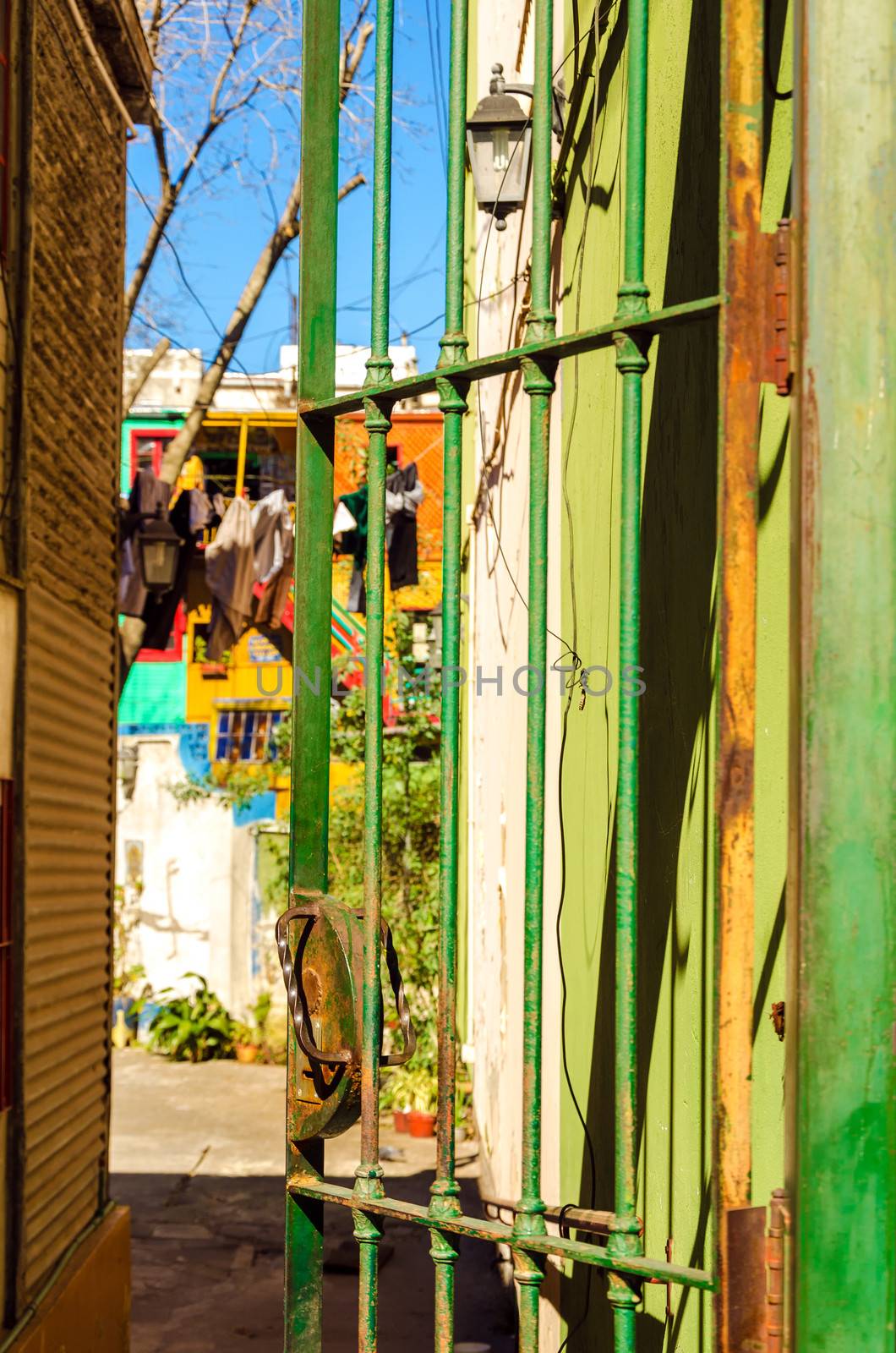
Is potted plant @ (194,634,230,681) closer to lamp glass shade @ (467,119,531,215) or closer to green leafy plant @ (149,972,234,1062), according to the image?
green leafy plant @ (149,972,234,1062)

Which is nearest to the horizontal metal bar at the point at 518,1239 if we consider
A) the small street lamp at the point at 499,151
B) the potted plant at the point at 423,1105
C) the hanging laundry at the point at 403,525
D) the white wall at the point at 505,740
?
the white wall at the point at 505,740

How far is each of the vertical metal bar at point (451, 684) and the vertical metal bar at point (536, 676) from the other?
0.11m

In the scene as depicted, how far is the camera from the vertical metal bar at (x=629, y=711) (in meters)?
1.69

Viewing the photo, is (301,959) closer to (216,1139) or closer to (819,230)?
(819,230)

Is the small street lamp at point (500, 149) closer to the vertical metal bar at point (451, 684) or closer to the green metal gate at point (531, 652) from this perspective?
the green metal gate at point (531, 652)

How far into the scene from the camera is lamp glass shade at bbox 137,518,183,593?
10.3m

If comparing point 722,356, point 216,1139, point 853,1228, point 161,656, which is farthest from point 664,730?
point 161,656

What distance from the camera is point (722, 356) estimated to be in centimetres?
161

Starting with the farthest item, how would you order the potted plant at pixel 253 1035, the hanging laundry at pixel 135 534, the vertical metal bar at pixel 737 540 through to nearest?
1. the potted plant at pixel 253 1035
2. the hanging laundry at pixel 135 534
3. the vertical metal bar at pixel 737 540

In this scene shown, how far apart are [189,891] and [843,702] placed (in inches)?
593

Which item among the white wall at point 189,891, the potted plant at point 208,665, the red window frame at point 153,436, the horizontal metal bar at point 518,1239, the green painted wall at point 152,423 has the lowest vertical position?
the white wall at point 189,891

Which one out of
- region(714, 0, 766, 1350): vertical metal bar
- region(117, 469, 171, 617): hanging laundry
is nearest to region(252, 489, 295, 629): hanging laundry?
region(117, 469, 171, 617): hanging laundry

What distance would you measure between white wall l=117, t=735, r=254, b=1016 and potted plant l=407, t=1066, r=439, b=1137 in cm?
436

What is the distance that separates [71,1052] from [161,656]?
12443mm
